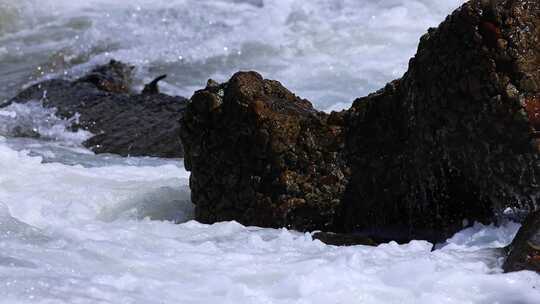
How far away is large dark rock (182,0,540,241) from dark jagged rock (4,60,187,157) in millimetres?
2151

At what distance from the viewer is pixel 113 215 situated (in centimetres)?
507

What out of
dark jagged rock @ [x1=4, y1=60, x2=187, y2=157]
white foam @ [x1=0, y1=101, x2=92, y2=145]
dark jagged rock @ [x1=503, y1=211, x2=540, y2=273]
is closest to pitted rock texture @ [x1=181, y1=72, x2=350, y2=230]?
dark jagged rock @ [x1=503, y1=211, x2=540, y2=273]

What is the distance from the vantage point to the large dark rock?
157 inches

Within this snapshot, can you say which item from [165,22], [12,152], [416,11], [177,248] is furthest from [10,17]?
[177,248]

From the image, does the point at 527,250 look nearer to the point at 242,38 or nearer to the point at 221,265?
the point at 221,265

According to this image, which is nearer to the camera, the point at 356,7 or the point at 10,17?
the point at 356,7

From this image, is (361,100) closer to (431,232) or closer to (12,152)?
(431,232)

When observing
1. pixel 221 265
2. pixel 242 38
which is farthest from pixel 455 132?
pixel 242 38

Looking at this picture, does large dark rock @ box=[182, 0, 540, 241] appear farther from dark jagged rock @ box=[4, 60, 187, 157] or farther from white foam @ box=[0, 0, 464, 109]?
white foam @ box=[0, 0, 464, 109]

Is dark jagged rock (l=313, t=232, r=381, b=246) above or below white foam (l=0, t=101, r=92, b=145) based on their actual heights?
below

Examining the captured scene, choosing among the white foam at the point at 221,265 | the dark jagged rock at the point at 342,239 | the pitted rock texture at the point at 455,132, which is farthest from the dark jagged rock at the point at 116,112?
the dark jagged rock at the point at 342,239

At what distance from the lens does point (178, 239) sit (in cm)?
429

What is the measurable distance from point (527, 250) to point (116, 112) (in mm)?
4899

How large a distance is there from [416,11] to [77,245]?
10032 millimetres
